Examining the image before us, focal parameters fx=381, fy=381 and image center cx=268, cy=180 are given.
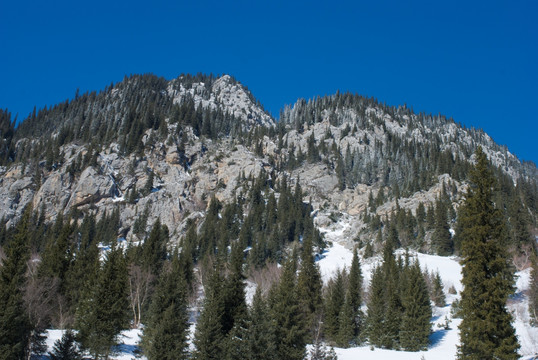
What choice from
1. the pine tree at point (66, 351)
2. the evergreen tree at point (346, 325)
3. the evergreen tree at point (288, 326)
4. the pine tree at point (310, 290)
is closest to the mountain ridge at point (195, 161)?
the evergreen tree at point (346, 325)

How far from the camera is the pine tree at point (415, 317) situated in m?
40.1

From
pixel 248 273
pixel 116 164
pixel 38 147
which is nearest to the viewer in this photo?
pixel 248 273

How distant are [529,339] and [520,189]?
98577mm

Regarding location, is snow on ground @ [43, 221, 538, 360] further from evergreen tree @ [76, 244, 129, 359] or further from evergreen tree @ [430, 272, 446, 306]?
evergreen tree @ [76, 244, 129, 359]

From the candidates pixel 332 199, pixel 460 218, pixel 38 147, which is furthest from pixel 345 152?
pixel 460 218

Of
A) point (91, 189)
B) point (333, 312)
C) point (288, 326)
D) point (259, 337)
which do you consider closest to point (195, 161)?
point (91, 189)

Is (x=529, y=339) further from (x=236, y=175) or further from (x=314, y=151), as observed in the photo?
(x=314, y=151)

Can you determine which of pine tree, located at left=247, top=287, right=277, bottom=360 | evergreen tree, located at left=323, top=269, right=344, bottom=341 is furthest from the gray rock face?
pine tree, located at left=247, top=287, right=277, bottom=360

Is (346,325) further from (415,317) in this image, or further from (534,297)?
(534,297)

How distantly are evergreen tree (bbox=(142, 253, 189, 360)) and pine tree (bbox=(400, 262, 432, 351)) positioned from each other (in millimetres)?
24494

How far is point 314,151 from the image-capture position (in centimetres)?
15700

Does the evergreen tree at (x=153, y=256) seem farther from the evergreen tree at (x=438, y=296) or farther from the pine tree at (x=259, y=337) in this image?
the evergreen tree at (x=438, y=296)

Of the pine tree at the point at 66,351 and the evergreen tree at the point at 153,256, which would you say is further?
the evergreen tree at the point at 153,256

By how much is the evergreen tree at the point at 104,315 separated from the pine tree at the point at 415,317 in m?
28.5
